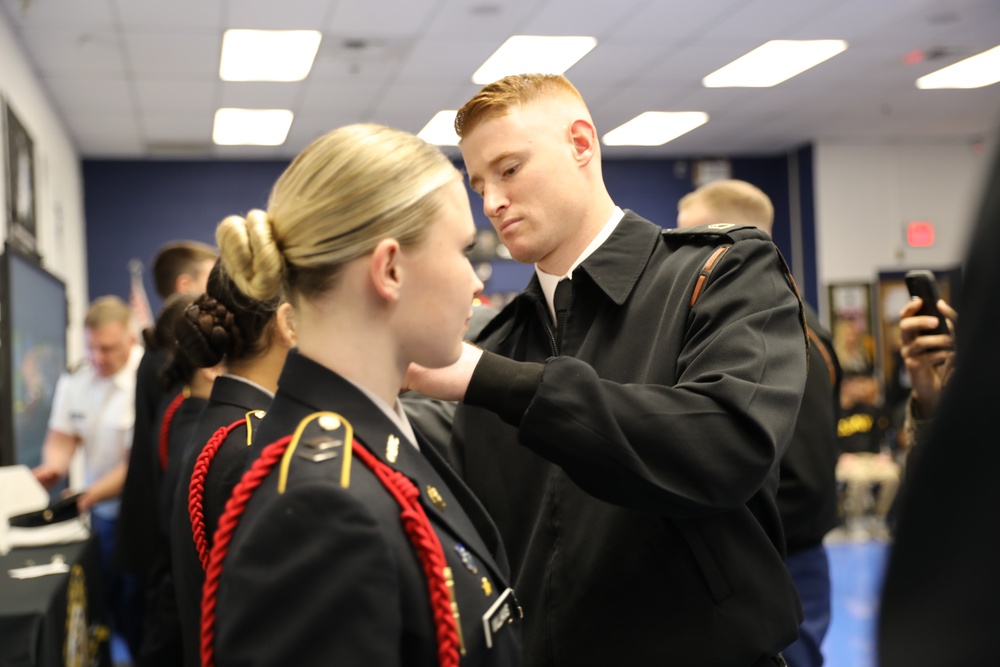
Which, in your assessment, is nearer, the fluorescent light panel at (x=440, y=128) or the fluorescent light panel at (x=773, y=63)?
the fluorescent light panel at (x=773, y=63)

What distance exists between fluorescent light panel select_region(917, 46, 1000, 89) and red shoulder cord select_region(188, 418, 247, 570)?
7935 mm

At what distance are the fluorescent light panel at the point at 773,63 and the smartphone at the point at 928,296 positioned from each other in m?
5.71

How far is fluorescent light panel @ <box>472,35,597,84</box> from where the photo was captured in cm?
707

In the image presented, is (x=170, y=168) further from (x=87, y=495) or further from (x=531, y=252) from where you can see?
(x=531, y=252)

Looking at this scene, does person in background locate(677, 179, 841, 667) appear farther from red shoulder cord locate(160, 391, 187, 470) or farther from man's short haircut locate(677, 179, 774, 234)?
red shoulder cord locate(160, 391, 187, 470)

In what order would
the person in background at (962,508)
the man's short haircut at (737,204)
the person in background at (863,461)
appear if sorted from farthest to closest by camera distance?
the person in background at (863,461), the man's short haircut at (737,204), the person in background at (962,508)

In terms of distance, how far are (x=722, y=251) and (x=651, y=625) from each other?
62 cm

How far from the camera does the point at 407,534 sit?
1.09m

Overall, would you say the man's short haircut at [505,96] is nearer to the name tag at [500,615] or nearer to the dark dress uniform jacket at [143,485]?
the name tag at [500,615]

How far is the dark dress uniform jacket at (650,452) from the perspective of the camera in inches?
54.7

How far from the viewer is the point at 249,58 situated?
7195 millimetres

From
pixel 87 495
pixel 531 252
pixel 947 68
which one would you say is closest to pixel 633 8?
pixel 947 68

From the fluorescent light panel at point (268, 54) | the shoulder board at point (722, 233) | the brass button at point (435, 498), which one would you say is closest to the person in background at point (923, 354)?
the shoulder board at point (722, 233)

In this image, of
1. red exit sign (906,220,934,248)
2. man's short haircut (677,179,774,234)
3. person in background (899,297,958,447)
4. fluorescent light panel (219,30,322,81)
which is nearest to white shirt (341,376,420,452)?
person in background (899,297,958,447)
